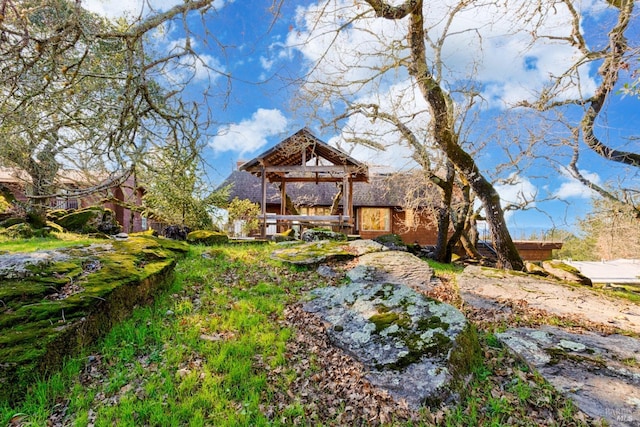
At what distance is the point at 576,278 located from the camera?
9.28 m

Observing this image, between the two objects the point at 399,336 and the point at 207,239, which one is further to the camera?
the point at 207,239

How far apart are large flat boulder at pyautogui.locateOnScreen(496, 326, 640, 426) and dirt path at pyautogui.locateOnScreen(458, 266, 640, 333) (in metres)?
1.06

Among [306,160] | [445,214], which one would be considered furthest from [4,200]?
[445,214]

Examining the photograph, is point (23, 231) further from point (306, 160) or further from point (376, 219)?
point (376, 219)

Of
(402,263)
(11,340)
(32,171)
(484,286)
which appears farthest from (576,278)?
(32,171)

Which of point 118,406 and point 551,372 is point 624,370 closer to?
point 551,372

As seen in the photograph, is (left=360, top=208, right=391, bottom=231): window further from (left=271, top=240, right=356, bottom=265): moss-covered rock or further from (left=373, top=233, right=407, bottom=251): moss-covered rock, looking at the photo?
(left=271, top=240, right=356, bottom=265): moss-covered rock

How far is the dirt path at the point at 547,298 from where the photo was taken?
534 cm

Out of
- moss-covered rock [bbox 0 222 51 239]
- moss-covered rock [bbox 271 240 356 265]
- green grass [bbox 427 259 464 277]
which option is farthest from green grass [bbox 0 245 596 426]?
moss-covered rock [bbox 0 222 51 239]

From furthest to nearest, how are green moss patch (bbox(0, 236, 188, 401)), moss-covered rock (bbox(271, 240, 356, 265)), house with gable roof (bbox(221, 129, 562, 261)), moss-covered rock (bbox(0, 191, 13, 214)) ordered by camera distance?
1. house with gable roof (bbox(221, 129, 562, 261))
2. moss-covered rock (bbox(0, 191, 13, 214))
3. moss-covered rock (bbox(271, 240, 356, 265))
4. green moss patch (bbox(0, 236, 188, 401))

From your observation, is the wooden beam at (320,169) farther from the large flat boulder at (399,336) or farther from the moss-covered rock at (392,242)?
the large flat boulder at (399,336)

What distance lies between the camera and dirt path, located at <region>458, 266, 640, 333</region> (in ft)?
17.5

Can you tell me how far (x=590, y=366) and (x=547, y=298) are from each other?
2936mm

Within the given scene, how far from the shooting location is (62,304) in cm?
384
